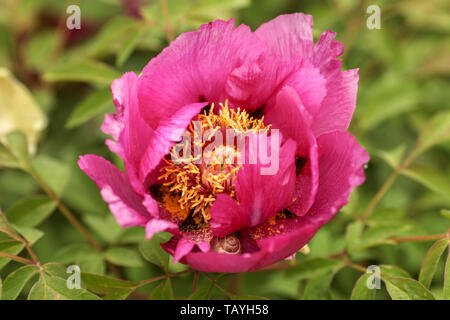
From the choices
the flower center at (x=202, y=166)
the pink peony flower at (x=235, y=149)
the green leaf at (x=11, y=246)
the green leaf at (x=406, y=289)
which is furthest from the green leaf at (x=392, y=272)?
the green leaf at (x=11, y=246)

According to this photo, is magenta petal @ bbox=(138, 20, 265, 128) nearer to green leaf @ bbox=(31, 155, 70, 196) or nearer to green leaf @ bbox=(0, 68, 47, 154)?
green leaf @ bbox=(31, 155, 70, 196)

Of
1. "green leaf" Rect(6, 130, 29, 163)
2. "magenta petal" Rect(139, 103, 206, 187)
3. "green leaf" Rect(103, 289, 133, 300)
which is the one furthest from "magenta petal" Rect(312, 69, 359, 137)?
"green leaf" Rect(6, 130, 29, 163)

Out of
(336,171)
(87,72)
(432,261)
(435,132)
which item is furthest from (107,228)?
(435,132)

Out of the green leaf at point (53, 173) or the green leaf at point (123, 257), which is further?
the green leaf at point (53, 173)

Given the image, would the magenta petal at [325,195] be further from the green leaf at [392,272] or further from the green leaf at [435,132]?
the green leaf at [435,132]

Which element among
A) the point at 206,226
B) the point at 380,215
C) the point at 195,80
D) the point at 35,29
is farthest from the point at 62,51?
the point at 380,215
